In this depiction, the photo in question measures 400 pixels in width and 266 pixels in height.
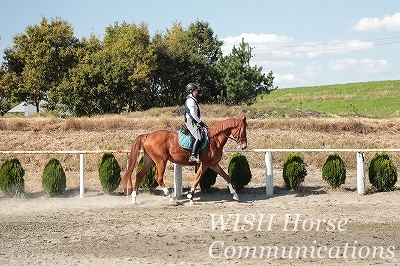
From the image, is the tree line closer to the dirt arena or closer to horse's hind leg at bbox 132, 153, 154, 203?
the dirt arena

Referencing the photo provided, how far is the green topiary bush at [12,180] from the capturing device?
13.9 m

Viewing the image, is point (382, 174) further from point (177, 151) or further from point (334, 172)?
point (177, 151)

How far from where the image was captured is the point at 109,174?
14133 millimetres

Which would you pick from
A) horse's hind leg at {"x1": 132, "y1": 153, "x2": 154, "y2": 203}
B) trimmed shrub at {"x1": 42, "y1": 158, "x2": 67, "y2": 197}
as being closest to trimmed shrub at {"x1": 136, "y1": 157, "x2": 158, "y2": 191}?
horse's hind leg at {"x1": 132, "y1": 153, "x2": 154, "y2": 203}

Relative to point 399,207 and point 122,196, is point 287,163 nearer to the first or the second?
point 399,207

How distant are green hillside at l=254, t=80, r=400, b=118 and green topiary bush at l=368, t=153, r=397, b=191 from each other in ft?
59.3

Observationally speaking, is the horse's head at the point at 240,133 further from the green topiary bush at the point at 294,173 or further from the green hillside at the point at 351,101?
the green hillside at the point at 351,101

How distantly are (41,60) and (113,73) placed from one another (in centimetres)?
770

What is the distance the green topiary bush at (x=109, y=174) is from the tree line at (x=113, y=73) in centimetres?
2663

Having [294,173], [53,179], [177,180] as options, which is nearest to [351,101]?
[294,173]

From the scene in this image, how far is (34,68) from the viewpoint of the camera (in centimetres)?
4544

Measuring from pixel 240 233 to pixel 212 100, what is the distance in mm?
38607

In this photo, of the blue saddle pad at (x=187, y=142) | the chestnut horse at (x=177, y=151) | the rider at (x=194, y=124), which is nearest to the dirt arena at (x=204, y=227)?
the chestnut horse at (x=177, y=151)

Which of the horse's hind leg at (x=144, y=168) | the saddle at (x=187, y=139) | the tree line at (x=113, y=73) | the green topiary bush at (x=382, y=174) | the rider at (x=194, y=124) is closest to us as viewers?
the rider at (x=194, y=124)
